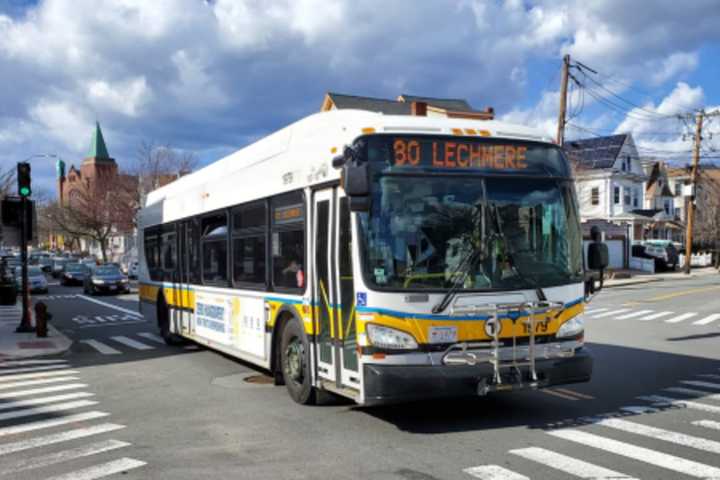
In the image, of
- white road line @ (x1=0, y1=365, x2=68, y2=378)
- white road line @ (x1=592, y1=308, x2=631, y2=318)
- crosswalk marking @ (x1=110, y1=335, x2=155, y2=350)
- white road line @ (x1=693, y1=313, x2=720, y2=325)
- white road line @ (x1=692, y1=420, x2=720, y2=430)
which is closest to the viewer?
white road line @ (x1=692, y1=420, x2=720, y2=430)

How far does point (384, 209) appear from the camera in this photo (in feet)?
22.3

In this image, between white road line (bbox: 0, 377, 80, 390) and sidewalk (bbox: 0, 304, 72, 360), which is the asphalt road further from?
sidewalk (bbox: 0, 304, 72, 360)

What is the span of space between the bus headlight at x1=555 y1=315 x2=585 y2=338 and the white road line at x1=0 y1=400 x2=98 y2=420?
6.04 metres

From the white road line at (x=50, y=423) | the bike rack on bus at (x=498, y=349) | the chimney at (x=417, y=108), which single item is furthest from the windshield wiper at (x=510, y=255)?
the chimney at (x=417, y=108)

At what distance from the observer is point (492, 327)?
22.6 ft

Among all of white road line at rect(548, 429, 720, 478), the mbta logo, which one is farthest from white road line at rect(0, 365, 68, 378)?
white road line at rect(548, 429, 720, 478)

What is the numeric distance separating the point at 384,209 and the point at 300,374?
108 inches

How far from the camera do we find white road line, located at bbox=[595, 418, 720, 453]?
641 centimetres

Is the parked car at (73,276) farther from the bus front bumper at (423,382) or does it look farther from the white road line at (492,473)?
the white road line at (492,473)

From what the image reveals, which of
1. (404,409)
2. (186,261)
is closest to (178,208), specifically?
(186,261)

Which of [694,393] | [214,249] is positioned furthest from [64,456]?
[694,393]

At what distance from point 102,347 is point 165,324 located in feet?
5.49

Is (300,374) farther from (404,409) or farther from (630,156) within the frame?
(630,156)

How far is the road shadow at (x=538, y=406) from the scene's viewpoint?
24.3 ft
